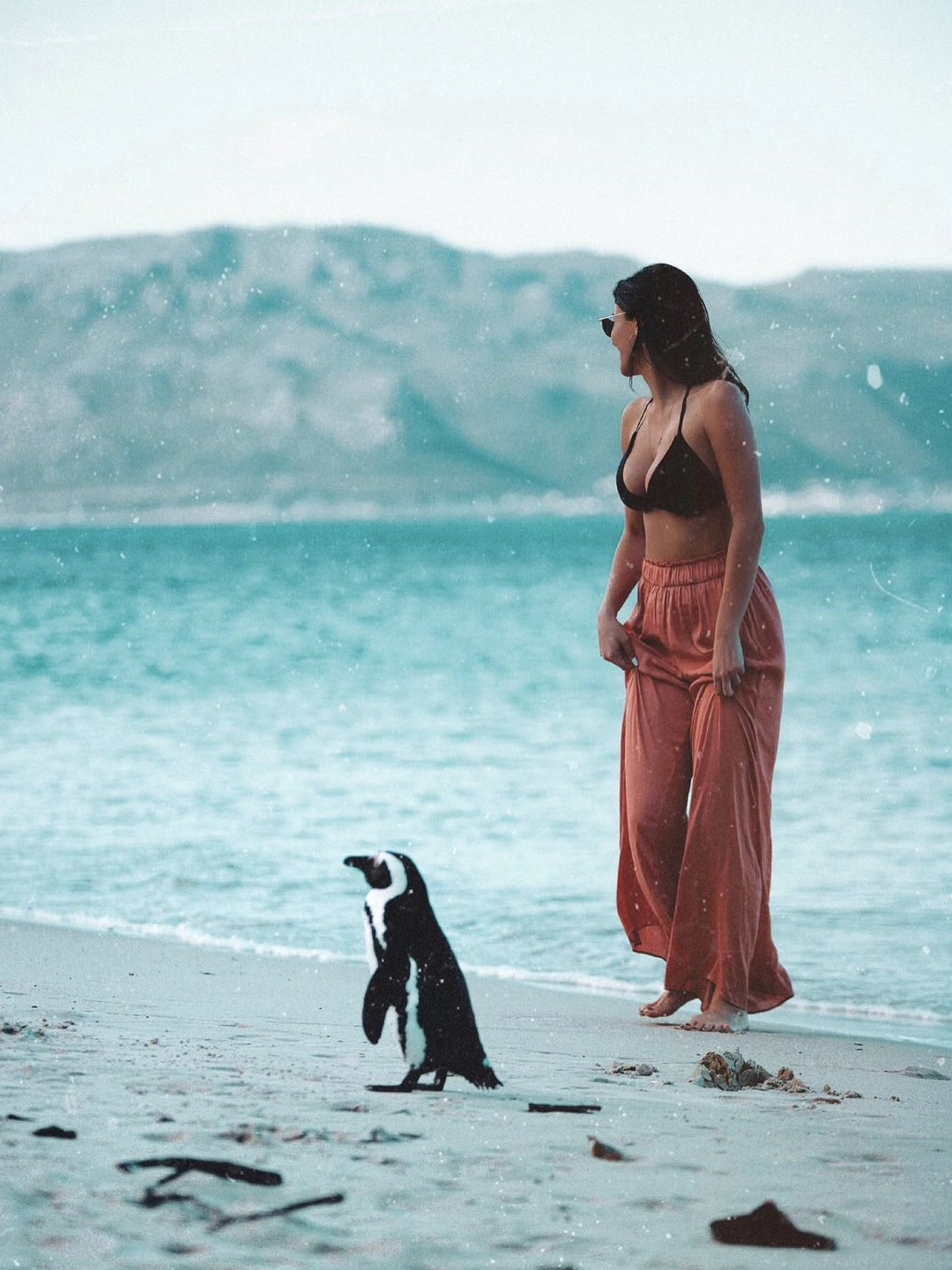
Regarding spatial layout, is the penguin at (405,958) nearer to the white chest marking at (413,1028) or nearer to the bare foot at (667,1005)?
the white chest marking at (413,1028)

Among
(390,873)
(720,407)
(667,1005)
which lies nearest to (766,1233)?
(390,873)

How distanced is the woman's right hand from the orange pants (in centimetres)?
2

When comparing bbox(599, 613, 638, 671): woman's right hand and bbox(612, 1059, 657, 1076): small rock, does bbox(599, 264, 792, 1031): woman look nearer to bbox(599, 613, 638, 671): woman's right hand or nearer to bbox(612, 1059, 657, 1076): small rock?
bbox(599, 613, 638, 671): woman's right hand

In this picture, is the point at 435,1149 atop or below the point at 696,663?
below

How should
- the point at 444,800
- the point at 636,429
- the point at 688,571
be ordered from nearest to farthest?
the point at 688,571 < the point at 636,429 < the point at 444,800

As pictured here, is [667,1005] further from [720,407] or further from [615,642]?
[720,407]

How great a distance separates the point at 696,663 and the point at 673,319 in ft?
2.78

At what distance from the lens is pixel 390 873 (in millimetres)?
3100

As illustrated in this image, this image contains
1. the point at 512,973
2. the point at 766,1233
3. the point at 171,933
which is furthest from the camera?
the point at 171,933

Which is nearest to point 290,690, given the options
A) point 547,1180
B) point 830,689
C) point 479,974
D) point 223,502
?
point 830,689

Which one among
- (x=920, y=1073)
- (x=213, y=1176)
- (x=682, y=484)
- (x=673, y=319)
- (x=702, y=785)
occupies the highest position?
(x=673, y=319)

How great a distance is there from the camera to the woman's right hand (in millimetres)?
4324

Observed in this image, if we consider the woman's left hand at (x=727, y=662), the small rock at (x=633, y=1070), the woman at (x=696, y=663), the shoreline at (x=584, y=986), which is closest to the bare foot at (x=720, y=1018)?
the woman at (x=696, y=663)

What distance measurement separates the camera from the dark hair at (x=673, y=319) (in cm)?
412
